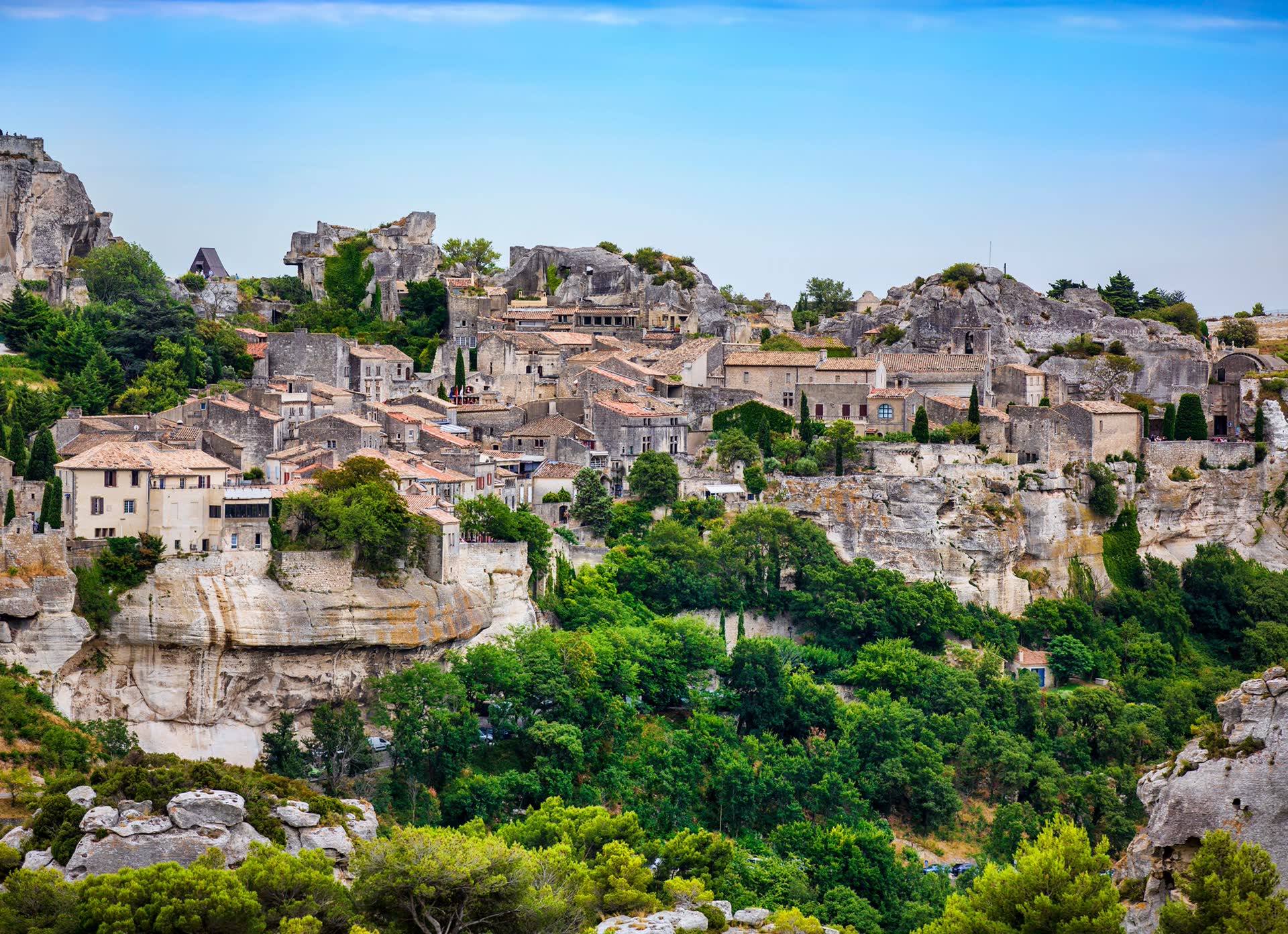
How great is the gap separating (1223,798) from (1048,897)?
3388mm

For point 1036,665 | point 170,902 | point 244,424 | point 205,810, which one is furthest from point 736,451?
point 170,902

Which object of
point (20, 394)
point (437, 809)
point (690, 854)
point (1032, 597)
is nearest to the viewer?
point (690, 854)

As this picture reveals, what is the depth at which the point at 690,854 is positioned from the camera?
4194cm

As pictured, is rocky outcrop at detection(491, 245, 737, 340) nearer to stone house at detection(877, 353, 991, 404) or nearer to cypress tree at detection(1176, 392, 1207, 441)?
stone house at detection(877, 353, 991, 404)

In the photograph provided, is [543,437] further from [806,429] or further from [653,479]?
[806,429]

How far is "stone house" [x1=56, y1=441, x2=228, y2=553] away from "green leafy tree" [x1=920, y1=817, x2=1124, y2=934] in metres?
22.3

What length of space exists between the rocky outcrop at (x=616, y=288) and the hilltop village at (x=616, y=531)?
0.21m

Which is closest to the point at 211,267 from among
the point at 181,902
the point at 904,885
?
the point at 904,885

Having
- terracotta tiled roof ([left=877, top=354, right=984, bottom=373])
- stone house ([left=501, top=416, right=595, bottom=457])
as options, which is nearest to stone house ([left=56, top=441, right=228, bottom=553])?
stone house ([left=501, top=416, right=595, bottom=457])

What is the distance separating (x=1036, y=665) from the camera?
61.9 metres

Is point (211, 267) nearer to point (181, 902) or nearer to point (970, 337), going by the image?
point (970, 337)

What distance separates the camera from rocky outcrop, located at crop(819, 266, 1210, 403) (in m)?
74.2

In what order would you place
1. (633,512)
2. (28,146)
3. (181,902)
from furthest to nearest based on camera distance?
(28,146) → (633,512) → (181,902)

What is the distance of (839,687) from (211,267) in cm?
3922
